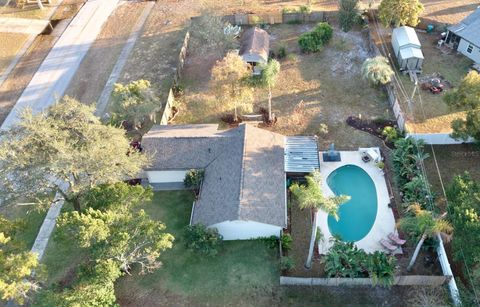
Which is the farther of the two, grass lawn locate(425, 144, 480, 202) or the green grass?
grass lawn locate(425, 144, 480, 202)

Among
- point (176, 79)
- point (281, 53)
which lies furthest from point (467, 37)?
point (176, 79)

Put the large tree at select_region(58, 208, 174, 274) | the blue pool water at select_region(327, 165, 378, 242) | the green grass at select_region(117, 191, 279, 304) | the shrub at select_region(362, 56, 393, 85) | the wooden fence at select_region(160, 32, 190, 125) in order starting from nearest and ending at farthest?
the large tree at select_region(58, 208, 174, 274), the green grass at select_region(117, 191, 279, 304), the blue pool water at select_region(327, 165, 378, 242), the shrub at select_region(362, 56, 393, 85), the wooden fence at select_region(160, 32, 190, 125)

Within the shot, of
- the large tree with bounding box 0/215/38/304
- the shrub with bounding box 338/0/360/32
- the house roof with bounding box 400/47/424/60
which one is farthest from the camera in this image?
the shrub with bounding box 338/0/360/32

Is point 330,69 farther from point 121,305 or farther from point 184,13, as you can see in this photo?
point 121,305

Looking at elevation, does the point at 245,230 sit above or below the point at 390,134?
below

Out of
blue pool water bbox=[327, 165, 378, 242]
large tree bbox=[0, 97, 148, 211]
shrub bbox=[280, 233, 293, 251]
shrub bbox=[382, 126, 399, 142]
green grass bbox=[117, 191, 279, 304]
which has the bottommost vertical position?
green grass bbox=[117, 191, 279, 304]

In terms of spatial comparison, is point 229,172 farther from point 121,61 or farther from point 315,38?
point 121,61

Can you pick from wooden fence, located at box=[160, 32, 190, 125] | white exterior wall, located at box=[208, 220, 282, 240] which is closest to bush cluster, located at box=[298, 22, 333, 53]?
wooden fence, located at box=[160, 32, 190, 125]

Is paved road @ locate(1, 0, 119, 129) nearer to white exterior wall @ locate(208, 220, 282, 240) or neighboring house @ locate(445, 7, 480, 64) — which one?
white exterior wall @ locate(208, 220, 282, 240)
